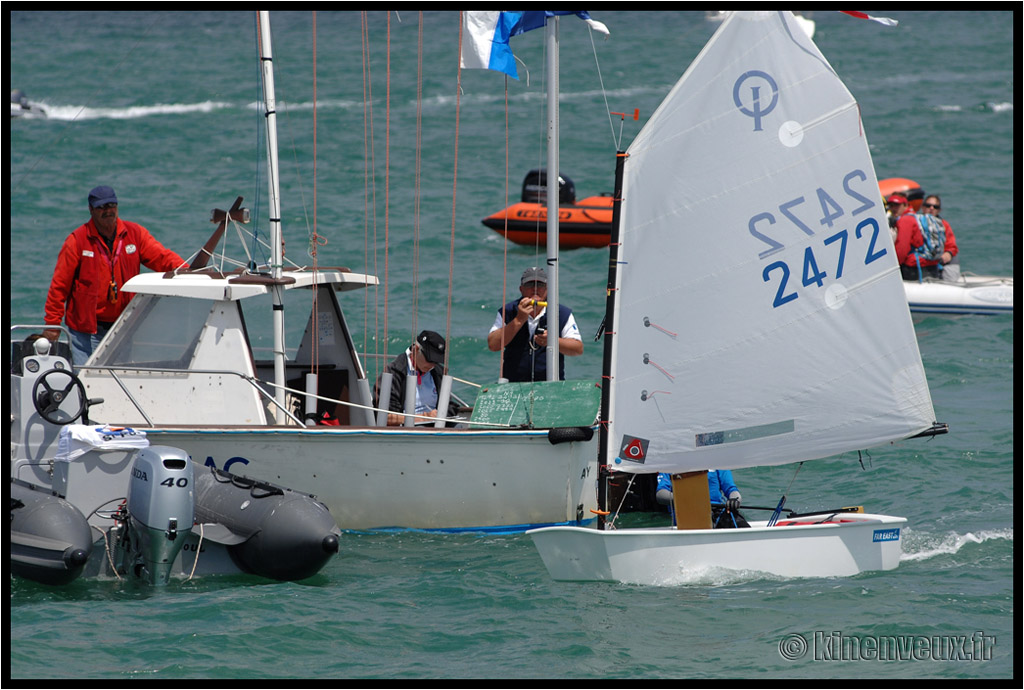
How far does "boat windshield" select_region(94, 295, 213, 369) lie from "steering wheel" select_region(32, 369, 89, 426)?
944 millimetres

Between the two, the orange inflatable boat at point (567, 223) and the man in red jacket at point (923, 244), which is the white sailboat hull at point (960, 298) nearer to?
the man in red jacket at point (923, 244)

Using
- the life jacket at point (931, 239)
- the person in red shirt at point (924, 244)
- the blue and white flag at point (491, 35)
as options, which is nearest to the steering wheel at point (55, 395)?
the blue and white flag at point (491, 35)

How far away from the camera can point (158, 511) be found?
26.2 ft

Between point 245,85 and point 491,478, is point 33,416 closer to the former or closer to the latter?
point 491,478

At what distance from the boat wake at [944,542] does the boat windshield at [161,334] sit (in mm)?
5416

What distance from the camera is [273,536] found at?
8.22m

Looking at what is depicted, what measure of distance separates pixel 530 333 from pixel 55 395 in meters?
3.46

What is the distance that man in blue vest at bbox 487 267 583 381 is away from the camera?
9570 millimetres

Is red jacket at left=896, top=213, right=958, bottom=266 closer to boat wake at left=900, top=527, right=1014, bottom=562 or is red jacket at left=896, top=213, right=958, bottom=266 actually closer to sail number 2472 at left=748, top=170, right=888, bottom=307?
boat wake at left=900, top=527, right=1014, bottom=562

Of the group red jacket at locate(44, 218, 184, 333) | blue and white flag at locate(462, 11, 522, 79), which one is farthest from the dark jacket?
blue and white flag at locate(462, 11, 522, 79)

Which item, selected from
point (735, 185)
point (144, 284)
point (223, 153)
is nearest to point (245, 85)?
point (223, 153)

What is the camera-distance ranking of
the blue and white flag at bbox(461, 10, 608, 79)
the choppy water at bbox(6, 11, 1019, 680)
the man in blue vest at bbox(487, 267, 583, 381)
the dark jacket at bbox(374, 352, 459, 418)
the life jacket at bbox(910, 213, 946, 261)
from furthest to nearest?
1. the life jacket at bbox(910, 213, 946, 261)
2. the dark jacket at bbox(374, 352, 459, 418)
3. the man in blue vest at bbox(487, 267, 583, 381)
4. the blue and white flag at bbox(461, 10, 608, 79)
5. the choppy water at bbox(6, 11, 1019, 680)

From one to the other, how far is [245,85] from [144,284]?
2991cm

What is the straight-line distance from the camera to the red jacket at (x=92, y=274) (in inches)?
387
